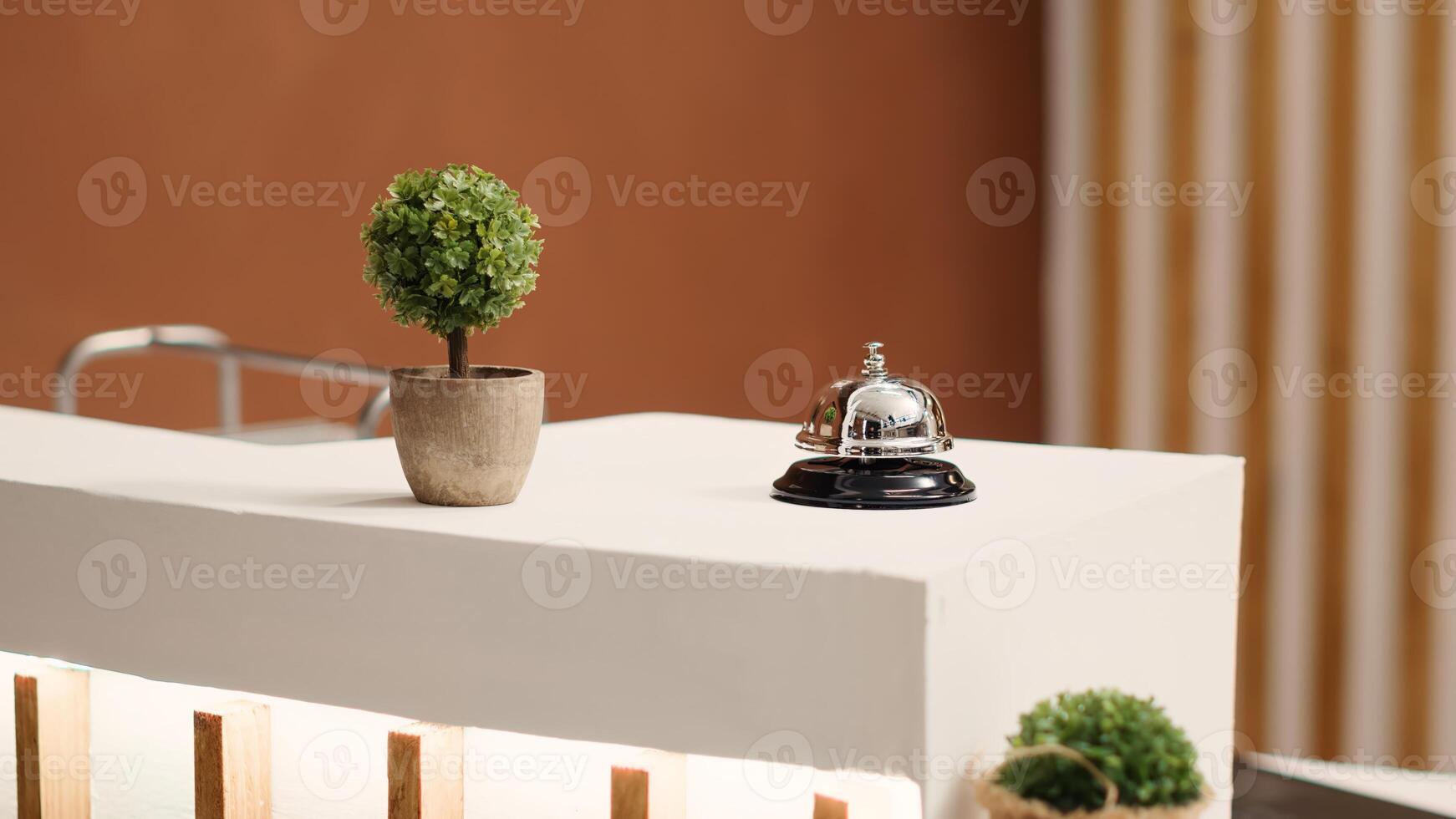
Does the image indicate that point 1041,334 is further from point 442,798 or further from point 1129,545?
point 442,798

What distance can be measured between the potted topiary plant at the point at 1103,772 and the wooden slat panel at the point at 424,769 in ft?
1.69

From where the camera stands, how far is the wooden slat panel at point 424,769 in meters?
1.33

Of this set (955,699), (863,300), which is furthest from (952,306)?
(955,699)

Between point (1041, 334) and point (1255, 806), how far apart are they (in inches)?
64.5

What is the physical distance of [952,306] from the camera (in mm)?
4645

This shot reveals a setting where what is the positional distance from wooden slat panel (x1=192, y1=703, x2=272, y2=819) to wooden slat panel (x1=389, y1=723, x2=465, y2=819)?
179mm
